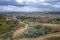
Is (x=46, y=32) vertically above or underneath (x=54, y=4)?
underneath

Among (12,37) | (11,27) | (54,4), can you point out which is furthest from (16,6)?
(54,4)

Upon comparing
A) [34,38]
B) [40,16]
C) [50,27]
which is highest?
[40,16]

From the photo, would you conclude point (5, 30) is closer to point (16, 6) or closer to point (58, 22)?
point (16, 6)

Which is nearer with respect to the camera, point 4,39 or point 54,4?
point 4,39

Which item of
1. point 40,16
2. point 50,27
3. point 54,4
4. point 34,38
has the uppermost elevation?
point 54,4

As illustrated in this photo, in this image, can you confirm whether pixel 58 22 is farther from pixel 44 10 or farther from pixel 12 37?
pixel 12 37

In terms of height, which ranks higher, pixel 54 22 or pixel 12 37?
pixel 54 22

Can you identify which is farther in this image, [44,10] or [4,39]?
[44,10]

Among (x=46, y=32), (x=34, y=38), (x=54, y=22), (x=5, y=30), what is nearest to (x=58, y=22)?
(x=54, y=22)
